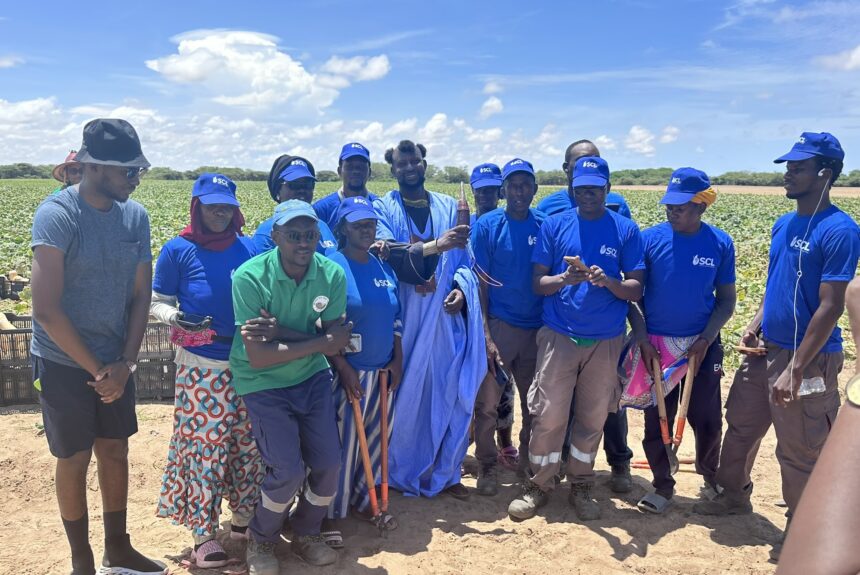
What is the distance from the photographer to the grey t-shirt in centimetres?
299

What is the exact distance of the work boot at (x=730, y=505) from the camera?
169 inches

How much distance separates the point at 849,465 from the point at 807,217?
3394 millimetres

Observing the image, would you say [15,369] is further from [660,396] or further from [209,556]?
[660,396]

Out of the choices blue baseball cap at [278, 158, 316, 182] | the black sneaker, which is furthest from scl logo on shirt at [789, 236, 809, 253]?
the black sneaker

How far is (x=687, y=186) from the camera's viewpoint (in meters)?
4.04

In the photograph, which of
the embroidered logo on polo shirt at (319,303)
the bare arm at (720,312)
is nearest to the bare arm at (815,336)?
the bare arm at (720,312)

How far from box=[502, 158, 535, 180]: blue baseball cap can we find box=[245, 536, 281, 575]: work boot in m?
2.81

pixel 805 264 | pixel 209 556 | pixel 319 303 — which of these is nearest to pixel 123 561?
pixel 209 556

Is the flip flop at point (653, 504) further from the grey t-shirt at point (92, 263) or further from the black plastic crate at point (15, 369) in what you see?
the black plastic crate at point (15, 369)

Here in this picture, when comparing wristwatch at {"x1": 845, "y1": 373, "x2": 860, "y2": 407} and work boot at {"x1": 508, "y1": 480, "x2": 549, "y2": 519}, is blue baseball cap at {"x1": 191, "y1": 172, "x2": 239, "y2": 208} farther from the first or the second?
wristwatch at {"x1": 845, "y1": 373, "x2": 860, "y2": 407}

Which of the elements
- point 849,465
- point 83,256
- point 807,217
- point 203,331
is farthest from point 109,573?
point 807,217

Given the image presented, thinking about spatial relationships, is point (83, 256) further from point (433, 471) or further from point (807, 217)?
point (807, 217)

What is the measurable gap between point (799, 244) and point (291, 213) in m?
2.83

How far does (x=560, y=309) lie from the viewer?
412 cm
